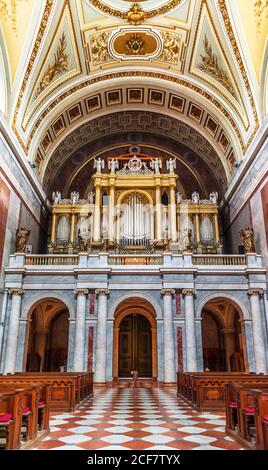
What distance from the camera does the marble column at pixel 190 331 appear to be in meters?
14.8

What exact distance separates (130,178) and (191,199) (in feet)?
12.4

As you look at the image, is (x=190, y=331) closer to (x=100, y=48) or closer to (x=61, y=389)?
(x=61, y=389)

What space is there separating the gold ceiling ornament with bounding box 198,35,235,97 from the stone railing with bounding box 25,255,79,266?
10304 millimetres

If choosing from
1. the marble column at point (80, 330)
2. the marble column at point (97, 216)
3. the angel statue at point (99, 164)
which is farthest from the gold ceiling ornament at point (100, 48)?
the marble column at point (80, 330)

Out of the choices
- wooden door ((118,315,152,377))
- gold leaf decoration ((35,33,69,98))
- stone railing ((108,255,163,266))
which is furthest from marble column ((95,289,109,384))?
gold leaf decoration ((35,33,69,98))

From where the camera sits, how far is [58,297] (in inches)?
628

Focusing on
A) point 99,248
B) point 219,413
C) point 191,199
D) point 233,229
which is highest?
point 191,199

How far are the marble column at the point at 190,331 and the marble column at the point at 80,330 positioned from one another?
4097 mm

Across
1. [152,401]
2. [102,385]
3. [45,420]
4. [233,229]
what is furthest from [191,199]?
[45,420]

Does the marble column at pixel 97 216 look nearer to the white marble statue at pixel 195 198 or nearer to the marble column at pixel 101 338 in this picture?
the marble column at pixel 101 338

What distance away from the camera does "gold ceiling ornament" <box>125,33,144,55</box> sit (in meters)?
17.5
